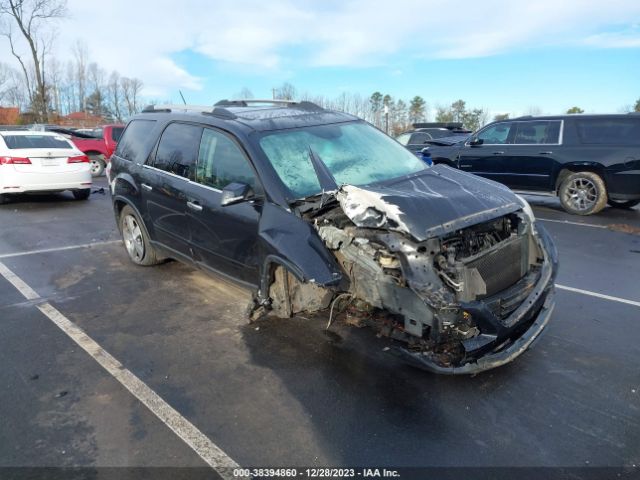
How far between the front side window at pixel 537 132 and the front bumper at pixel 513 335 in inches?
264

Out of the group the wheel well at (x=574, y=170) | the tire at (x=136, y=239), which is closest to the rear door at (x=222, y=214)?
the tire at (x=136, y=239)

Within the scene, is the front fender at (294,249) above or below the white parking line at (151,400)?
above

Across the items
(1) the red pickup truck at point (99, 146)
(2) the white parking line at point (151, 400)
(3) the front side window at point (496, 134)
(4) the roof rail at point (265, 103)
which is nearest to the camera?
(2) the white parking line at point (151, 400)

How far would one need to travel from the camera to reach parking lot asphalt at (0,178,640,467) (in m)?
2.69

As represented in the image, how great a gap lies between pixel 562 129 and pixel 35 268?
9402 mm

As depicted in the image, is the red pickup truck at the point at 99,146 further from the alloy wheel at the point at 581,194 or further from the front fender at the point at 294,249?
the front fender at the point at 294,249

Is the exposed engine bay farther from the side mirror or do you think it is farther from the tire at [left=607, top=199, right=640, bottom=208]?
the tire at [left=607, top=199, right=640, bottom=208]

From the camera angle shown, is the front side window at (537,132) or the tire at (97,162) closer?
the front side window at (537,132)

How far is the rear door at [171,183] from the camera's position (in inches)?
183

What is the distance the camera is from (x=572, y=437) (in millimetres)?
2770

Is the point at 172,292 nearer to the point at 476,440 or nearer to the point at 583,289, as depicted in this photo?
the point at 476,440

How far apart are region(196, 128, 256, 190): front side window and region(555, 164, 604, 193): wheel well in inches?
297

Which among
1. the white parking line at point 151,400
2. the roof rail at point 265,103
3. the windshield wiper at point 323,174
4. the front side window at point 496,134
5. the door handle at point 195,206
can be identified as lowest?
the white parking line at point 151,400

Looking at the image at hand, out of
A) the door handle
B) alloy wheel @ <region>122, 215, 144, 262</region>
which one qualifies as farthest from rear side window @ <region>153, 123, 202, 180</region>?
alloy wheel @ <region>122, 215, 144, 262</region>
